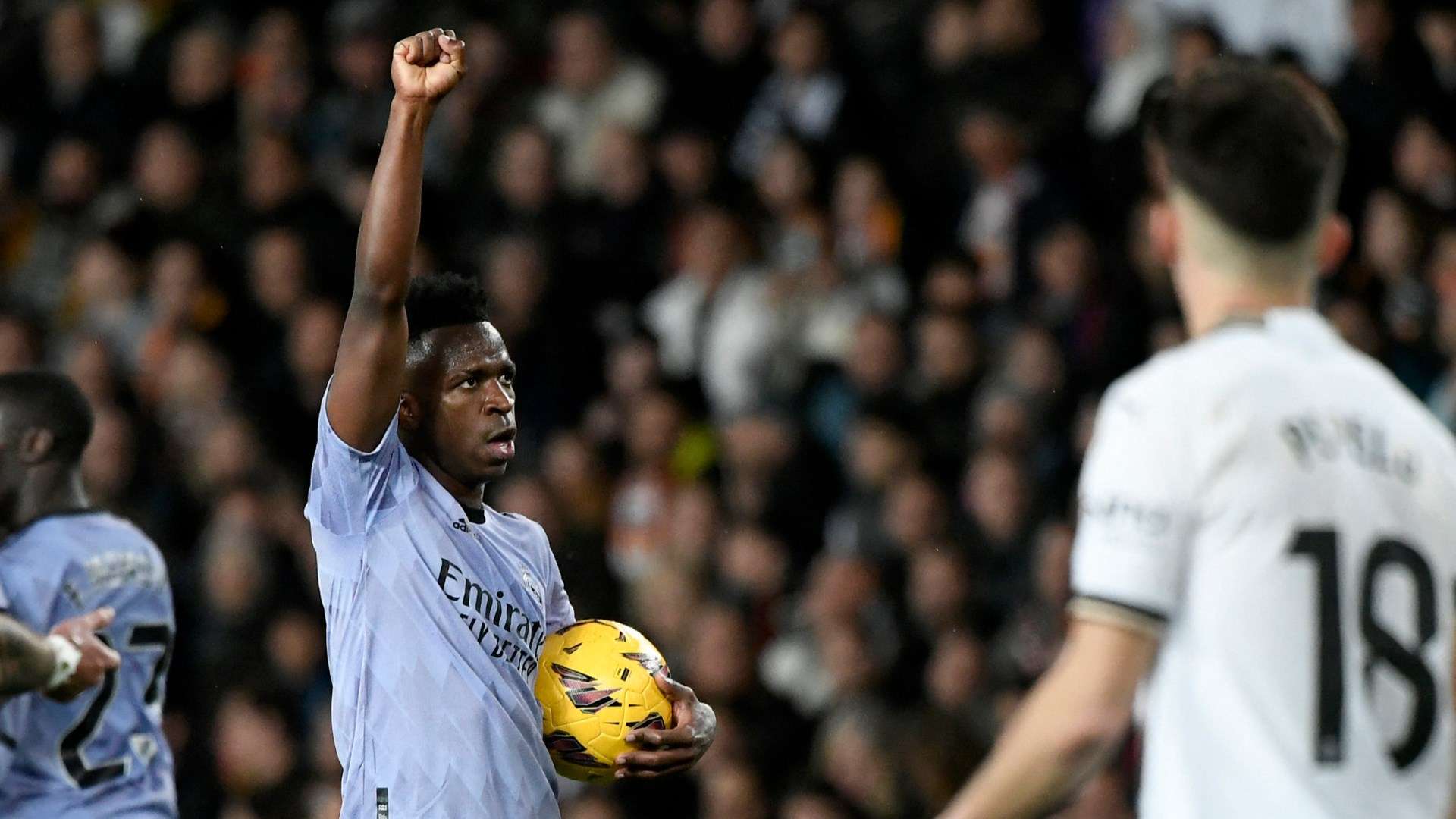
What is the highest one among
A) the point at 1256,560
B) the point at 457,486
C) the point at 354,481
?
the point at 1256,560

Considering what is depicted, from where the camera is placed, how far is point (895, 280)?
9.76 meters

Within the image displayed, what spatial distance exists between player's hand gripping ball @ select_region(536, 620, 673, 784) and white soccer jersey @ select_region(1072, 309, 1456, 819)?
6.46 ft

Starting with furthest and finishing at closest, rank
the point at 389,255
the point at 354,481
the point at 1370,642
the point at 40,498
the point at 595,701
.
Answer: the point at 40,498, the point at 595,701, the point at 354,481, the point at 389,255, the point at 1370,642

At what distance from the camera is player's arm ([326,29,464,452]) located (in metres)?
4.26

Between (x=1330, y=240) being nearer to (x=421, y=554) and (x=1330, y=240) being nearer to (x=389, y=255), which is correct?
(x=389, y=255)

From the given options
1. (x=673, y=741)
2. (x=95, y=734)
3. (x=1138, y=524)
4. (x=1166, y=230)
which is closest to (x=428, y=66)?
(x=673, y=741)

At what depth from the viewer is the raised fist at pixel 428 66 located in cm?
436

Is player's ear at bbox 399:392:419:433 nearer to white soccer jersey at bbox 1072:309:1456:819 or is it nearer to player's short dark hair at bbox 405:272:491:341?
player's short dark hair at bbox 405:272:491:341

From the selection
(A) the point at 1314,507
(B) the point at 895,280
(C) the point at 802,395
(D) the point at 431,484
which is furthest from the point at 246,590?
(A) the point at 1314,507

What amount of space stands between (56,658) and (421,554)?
0.95 m

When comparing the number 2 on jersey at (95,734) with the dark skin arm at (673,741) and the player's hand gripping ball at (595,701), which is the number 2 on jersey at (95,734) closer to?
the player's hand gripping ball at (595,701)

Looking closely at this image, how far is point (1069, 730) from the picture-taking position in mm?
2832

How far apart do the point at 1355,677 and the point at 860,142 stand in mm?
7461

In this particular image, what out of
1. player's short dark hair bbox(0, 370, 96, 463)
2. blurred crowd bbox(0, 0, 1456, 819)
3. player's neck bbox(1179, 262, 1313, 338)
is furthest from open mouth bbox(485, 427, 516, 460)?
blurred crowd bbox(0, 0, 1456, 819)
